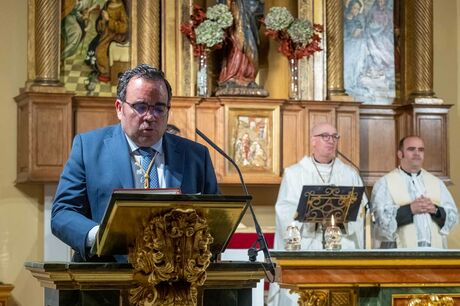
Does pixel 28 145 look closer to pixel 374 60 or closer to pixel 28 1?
pixel 28 1

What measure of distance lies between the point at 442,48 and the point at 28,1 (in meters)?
4.46

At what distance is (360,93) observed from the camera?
432 inches

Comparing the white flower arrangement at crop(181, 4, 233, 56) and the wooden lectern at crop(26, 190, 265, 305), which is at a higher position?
the white flower arrangement at crop(181, 4, 233, 56)

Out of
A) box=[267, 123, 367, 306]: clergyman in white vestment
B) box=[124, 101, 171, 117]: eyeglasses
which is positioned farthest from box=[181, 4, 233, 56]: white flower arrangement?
box=[124, 101, 171, 117]: eyeglasses

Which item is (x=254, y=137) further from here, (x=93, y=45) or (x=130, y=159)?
(x=130, y=159)

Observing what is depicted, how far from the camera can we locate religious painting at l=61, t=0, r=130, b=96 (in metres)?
9.98

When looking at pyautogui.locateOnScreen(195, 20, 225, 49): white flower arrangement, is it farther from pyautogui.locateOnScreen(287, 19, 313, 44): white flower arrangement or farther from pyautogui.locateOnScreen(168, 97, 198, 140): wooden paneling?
pyautogui.locateOnScreen(287, 19, 313, 44): white flower arrangement

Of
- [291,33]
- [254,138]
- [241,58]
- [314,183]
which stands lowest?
[314,183]

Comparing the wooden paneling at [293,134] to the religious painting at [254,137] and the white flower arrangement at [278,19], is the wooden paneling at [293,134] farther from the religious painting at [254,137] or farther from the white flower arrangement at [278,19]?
the white flower arrangement at [278,19]

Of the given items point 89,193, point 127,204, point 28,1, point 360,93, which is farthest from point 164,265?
point 360,93

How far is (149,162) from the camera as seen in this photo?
13.1ft

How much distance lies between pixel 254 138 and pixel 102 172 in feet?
20.2

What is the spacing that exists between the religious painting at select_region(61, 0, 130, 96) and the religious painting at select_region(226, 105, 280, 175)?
1.20 m

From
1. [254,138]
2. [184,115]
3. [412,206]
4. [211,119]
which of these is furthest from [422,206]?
[184,115]
